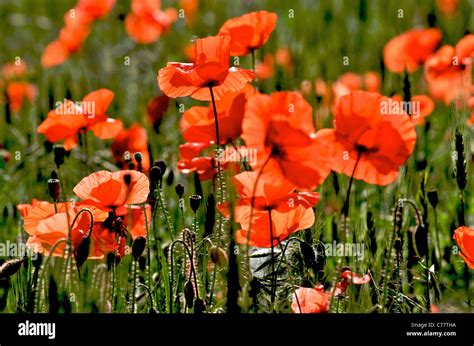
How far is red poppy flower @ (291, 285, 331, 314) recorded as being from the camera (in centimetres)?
167

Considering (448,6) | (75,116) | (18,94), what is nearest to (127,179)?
(75,116)

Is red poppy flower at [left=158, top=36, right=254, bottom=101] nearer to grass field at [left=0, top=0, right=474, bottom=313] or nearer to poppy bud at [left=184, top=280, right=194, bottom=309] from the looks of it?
grass field at [left=0, top=0, right=474, bottom=313]

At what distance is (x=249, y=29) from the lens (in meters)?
1.96

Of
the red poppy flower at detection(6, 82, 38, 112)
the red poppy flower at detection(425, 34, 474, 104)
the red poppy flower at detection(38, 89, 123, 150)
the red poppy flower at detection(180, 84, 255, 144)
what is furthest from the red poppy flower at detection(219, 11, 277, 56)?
the red poppy flower at detection(6, 82, 38, 112)

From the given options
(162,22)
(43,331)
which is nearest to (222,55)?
(43,331)

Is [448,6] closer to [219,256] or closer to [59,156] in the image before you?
[59,156]

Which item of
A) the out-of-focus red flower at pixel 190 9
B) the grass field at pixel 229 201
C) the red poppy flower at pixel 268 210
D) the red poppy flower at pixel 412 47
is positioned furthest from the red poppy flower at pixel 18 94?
the red poppy flower at pixel 268 210

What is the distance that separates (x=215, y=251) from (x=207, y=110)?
0.36 m

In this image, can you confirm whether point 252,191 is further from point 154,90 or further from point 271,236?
point 154,90

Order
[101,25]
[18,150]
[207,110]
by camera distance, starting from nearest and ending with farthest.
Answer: [207,110] → [18,150] → [101,25]

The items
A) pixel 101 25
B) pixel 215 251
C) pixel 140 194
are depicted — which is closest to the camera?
pixel 215 251

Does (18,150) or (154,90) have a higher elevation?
(154,90)

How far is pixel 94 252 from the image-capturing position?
179 cm

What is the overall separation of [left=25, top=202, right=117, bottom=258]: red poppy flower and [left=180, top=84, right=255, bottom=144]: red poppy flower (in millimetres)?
241
